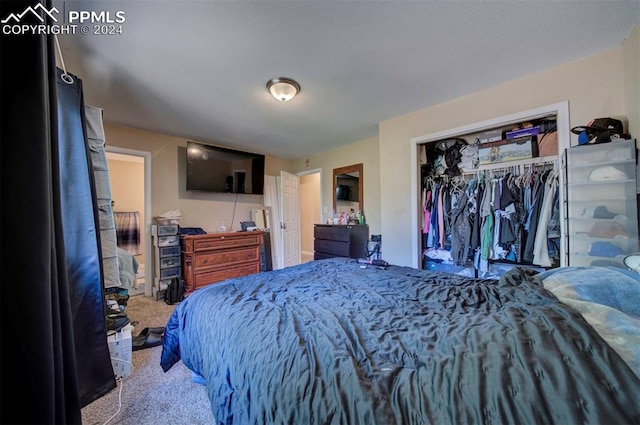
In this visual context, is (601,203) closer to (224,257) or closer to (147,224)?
(224,257)

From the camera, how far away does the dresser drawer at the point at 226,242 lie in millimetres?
A: 3450

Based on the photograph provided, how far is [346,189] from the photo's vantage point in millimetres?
4438

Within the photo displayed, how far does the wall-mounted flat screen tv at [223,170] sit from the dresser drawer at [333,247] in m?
1.46

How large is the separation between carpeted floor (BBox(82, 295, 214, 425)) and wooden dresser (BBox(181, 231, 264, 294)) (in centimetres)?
152

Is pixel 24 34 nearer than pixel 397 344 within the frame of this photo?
Yes

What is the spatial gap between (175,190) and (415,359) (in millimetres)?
4004

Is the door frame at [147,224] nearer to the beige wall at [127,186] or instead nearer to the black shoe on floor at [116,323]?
the beige wall at [127,186]

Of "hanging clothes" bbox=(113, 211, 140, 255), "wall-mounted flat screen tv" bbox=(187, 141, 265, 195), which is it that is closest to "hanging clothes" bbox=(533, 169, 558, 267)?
"wall-mounted flat screen tv" bbox=(187, 141, 265, 195)

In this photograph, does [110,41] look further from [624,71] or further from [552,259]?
[552,259]

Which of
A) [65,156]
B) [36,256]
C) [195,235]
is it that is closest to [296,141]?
[195,235]

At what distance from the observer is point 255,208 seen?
4691 mm

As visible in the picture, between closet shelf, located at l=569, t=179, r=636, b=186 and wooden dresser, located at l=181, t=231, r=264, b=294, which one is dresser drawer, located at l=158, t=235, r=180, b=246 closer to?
wooden dresser, located at l=181, t=231, r=264, b=294

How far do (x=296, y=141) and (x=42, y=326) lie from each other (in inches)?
150

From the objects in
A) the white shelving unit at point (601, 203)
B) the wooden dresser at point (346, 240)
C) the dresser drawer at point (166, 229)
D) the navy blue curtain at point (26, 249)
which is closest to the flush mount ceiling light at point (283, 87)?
the navy blue curtain at point (26, 249)
